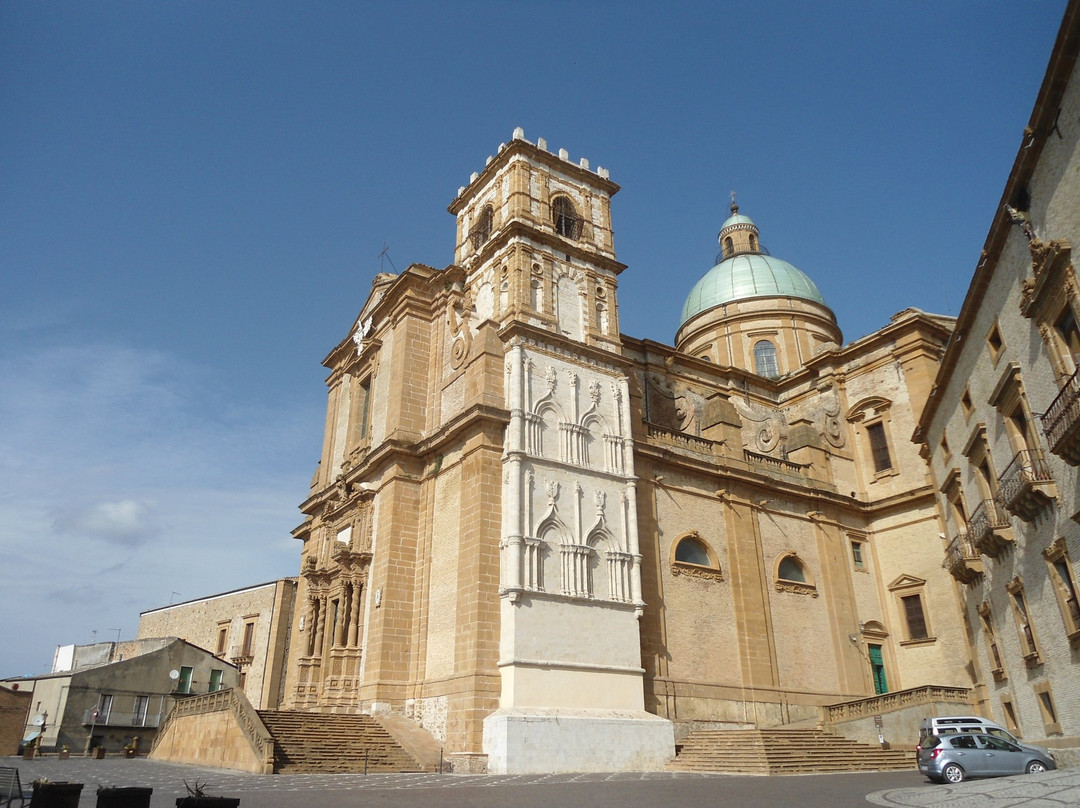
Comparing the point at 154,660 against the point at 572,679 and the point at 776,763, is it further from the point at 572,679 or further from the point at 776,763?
the point at 776,763

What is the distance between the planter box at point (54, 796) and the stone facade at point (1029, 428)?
14.4 meters

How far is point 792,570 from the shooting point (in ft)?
97.6

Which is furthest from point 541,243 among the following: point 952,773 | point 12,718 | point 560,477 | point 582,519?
point 12,718

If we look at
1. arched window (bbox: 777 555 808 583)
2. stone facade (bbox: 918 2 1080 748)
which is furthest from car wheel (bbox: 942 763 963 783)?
arched window (bbox: 777 555 808 583)

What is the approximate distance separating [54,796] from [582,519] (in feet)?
55.1

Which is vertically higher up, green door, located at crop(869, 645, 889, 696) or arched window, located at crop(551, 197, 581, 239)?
arched window, located at crop(551, 197, 581, 239)

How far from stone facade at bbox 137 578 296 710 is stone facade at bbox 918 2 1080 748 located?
2870cm

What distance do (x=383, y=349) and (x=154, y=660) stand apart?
19.3m

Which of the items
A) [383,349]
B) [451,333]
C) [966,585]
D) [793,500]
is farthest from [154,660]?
[966,585]

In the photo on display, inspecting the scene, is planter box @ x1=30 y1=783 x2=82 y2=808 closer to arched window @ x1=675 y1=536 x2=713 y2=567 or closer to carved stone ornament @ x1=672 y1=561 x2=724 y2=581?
carved stone ornament @ x1=672 y1=561 x2=724 y2=581

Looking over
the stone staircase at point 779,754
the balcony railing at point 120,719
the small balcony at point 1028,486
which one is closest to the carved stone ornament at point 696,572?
the stone staircase at point 779,754

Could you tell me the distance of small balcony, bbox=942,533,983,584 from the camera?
22672mm

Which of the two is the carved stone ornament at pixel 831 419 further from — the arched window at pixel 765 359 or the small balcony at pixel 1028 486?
the small balcony at pixel 1028 486

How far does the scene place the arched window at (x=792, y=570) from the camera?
29359 mm
